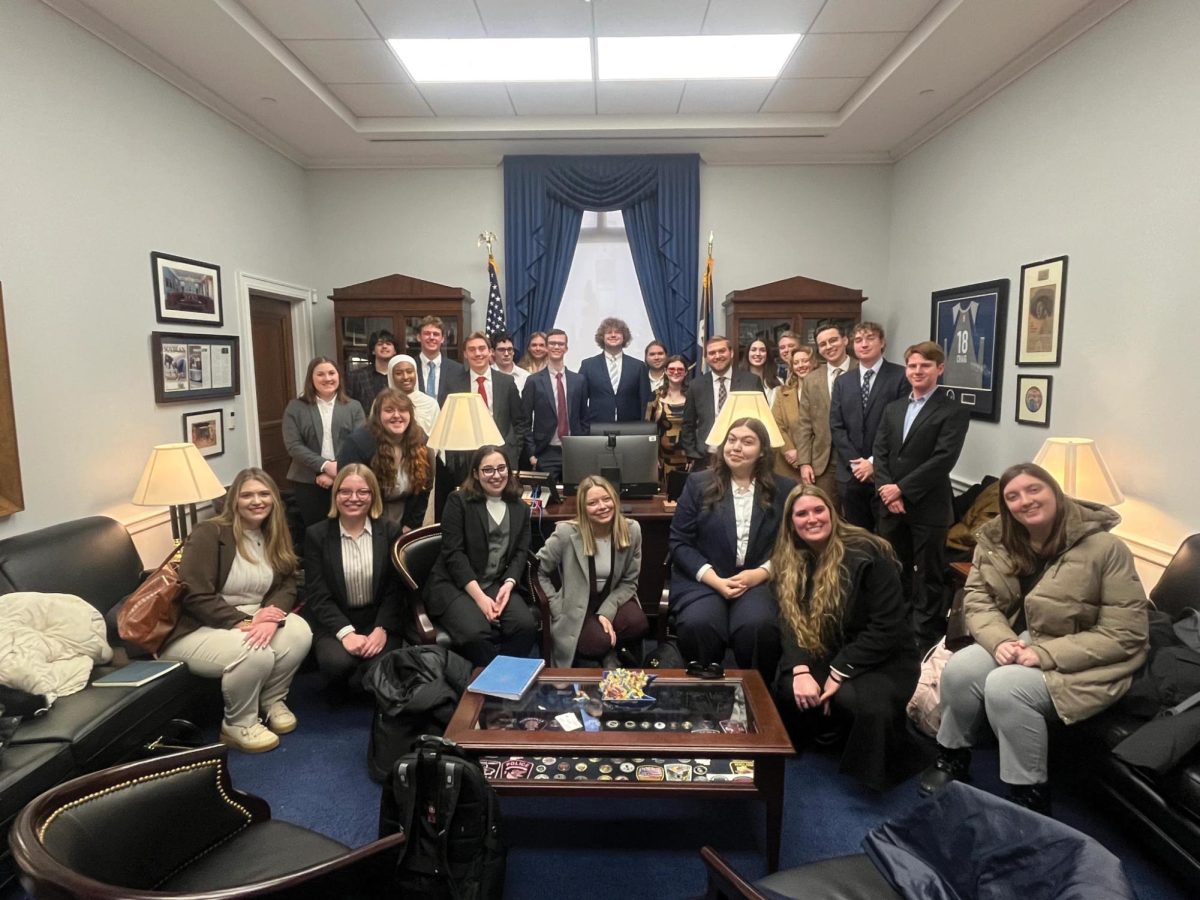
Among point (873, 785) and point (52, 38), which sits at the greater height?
point (52, 38)

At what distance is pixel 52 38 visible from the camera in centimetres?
333

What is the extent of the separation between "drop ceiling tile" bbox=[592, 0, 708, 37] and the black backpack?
12.6 feet

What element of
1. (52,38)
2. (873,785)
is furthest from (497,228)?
(873,785)

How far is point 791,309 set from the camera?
5977 millimetres

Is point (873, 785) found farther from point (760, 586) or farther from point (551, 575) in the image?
point (551, 575)

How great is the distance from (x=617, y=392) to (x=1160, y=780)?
151 inches

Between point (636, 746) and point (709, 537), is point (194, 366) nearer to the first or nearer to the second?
point (709, 537)

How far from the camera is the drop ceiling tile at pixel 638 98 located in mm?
4871

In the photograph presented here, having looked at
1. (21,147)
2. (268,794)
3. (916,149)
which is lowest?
(268,794)

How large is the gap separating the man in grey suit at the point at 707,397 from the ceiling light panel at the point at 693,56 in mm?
1822

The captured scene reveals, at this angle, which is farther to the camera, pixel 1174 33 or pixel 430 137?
pixel 430 137

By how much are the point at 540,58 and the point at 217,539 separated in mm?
3545

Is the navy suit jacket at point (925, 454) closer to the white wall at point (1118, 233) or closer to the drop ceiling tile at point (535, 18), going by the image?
the white wall at point (1118, 233)

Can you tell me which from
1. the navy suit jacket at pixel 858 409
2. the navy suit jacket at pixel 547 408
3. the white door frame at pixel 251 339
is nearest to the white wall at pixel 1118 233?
the navy suit jacket at pixel 858 409
